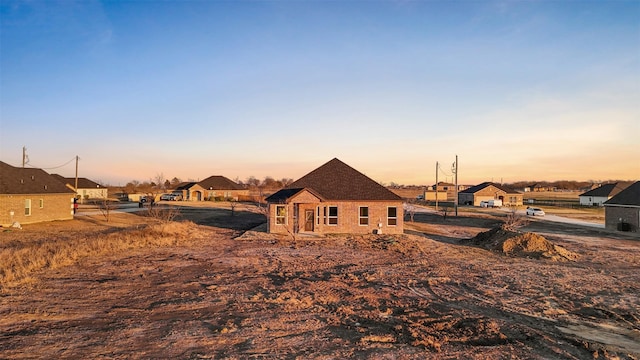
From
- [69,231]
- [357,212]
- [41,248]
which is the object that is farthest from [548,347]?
[69,231]

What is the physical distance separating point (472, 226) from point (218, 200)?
171 feet

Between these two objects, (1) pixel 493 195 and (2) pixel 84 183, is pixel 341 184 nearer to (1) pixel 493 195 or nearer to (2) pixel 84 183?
(1) pixel 493 195

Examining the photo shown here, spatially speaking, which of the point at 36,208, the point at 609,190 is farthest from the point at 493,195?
the point at 36,208

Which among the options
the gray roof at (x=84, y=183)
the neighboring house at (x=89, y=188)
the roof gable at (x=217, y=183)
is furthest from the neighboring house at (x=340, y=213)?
the gray roof at (x=84, y=183)

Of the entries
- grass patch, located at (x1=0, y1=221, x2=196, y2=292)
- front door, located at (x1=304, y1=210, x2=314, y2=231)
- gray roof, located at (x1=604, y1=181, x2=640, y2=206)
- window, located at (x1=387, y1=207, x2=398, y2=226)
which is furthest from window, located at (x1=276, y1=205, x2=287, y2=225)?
gray roof, located at (x1=604, y1=181, x2=640, y2=206)

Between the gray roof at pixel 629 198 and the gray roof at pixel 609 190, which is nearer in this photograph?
the gray roof at pixel 629 198

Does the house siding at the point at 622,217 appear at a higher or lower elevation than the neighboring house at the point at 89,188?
lower

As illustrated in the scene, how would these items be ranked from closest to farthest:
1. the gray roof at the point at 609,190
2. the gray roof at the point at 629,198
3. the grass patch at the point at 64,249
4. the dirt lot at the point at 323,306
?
the dirt lot at the point at 323,306 < the grass patch at the point at 64,249 < the gray roof at the point at 629,198 < the gray roof at the point at 609,190

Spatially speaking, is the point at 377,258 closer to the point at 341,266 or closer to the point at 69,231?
the point at 341,266

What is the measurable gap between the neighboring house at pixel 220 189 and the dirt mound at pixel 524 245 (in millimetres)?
59354

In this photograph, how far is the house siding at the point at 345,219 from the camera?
2891 cm

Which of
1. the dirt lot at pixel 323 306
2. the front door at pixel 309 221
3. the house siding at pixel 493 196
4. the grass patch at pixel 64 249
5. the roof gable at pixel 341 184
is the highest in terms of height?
the roof gable at pixel 341 184

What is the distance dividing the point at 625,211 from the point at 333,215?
27.2 meters

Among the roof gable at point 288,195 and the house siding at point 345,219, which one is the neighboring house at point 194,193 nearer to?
the roof gable at point 288,195
